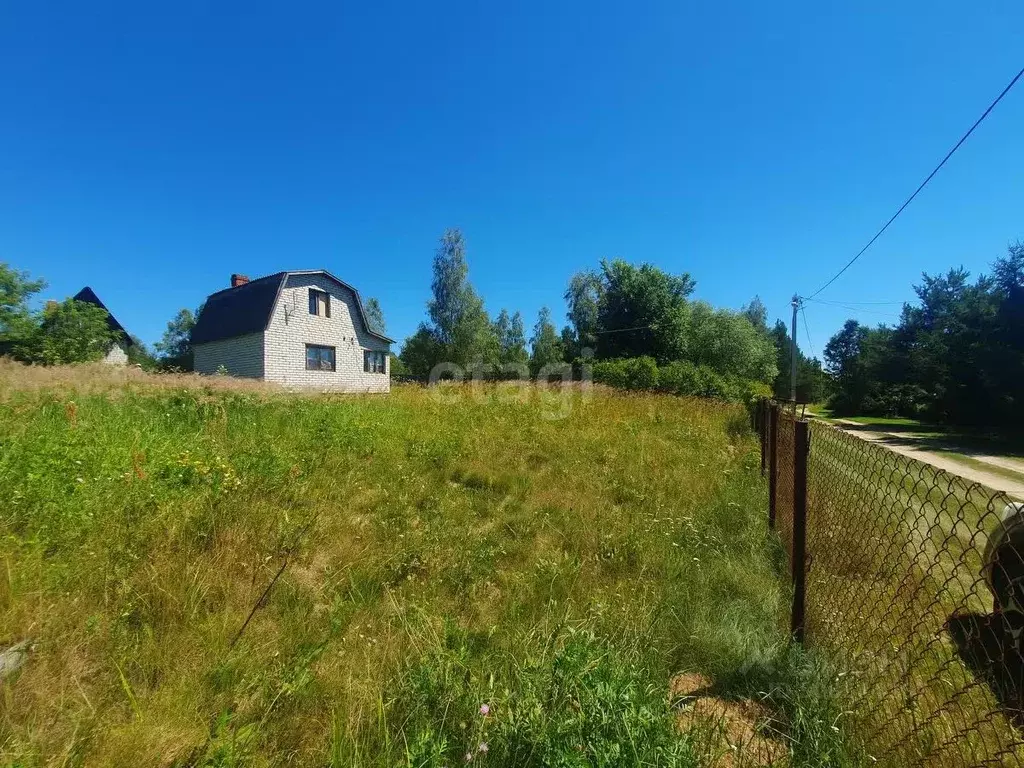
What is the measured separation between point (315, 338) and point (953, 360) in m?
29.5

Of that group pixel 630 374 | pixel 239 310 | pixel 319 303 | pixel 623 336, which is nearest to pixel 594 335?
pixel 623 336

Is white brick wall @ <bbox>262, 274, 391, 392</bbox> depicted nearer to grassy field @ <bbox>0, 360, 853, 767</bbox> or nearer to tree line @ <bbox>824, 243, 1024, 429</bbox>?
grassy field @ <bbox>0, 360, 853, 767</bbox>

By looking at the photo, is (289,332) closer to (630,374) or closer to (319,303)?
(319,303)

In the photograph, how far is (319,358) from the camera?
68.3ft

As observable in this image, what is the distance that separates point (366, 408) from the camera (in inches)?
310

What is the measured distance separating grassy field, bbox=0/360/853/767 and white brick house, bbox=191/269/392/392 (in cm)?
1399

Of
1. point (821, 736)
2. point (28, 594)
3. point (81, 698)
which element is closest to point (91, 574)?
point (28, 594)

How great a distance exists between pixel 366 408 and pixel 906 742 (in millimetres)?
7668

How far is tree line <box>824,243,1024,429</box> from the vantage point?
14.8 m

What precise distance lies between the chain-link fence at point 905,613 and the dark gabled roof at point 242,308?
65.5 feet

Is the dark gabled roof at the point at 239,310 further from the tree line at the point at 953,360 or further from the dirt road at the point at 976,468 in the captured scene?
the tree line at the point at 953,360

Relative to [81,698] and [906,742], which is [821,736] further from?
[81,698]

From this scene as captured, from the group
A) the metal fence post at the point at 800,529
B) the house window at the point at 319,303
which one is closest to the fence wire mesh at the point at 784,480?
the metal fence post at the point at 800,529

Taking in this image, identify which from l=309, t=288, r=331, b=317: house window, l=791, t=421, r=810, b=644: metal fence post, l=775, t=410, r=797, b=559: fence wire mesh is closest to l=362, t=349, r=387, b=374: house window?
l=309, t=288, r=331, b=317: house window
